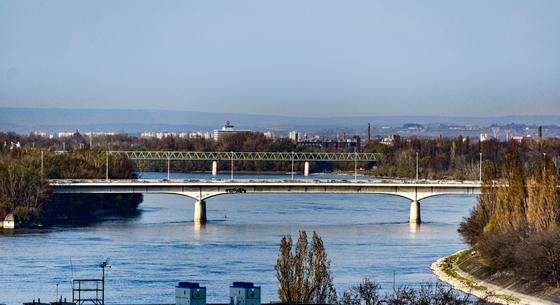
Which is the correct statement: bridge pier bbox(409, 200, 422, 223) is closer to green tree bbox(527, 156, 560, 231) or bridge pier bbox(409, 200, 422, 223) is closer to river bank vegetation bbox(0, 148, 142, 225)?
river bank vegetation bbox(0, 148, 142, 225)

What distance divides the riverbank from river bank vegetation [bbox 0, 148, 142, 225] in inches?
1079

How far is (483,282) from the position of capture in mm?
50250

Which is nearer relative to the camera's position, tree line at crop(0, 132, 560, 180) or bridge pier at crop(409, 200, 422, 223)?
bridge pier at crop(409, 200, 422, 223)

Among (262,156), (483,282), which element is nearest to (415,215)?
(483,282)

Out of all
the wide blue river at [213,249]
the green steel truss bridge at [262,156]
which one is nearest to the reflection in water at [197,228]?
the wide blue river at [213,249]

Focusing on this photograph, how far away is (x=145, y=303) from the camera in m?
42.4

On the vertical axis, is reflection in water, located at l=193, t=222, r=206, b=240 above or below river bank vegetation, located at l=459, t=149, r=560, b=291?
below

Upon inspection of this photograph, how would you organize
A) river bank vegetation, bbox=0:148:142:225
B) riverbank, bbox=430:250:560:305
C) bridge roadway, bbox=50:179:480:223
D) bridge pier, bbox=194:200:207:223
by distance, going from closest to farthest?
riverbank, bbox=430:250:560:305 < river bank vegetation, bbox=0:148:142:225 < bridge pier, bbox=194:200:207:223 < bridge roadway, bbox=50:179:480:223

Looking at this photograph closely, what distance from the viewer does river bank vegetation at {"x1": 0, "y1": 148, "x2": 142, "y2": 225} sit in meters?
77.4

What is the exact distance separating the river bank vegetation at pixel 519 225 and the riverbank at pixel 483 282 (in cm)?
25

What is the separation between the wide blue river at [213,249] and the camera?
47469mm

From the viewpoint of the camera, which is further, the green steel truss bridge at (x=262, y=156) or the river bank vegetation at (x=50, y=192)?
the green steel truss bridge at (x=262, y=156)

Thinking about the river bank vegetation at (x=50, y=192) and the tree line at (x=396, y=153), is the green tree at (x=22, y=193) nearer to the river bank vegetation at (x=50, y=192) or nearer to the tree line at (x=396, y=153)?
the river bank vegetation at (x=50, y=192)

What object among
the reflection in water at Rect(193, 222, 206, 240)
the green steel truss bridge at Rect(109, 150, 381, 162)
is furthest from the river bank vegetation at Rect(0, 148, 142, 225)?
the green steel truss bridge at Rect(109, 150, 381, 162)
